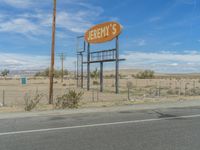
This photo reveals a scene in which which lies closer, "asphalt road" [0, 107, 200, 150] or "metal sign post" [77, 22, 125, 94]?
"asphalt road" [0, 107, 200, 150]

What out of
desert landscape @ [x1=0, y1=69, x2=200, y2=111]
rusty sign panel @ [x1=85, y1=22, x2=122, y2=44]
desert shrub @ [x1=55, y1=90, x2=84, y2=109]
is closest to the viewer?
desert shrub @ [x1=55, y1=90, x2=84, y2=109]

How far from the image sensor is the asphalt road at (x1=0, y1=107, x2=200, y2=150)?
25.8 ft

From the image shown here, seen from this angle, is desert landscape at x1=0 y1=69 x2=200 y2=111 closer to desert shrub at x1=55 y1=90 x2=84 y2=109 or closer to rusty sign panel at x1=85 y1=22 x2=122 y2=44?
desert shrub at x1=55 y1=90 x2=84 y2=109

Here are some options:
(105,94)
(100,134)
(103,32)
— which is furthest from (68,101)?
(103,32)

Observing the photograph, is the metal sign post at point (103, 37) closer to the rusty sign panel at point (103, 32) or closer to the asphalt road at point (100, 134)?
the rusty sign panel at point (103, 32)

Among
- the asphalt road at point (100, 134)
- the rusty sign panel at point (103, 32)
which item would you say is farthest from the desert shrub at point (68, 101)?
the rusty sign panel at point (103, 32)

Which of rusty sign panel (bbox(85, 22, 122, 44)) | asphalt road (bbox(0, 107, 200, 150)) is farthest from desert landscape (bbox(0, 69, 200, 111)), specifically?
asphalt road (bbox(0, 107, 200, 150))

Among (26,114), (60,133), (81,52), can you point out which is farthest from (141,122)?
(81,52)

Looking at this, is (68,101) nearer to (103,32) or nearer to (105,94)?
(105,94)

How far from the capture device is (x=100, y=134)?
9.39 metres

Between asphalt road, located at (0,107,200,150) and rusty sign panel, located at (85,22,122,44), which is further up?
rusty sign panel, located at (85,22,122,44)

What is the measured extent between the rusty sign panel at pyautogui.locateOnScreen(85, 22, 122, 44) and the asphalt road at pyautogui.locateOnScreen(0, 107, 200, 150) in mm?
21006

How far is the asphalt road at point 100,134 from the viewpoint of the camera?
788 cm

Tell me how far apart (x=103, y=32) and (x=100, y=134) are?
87.8 ft
